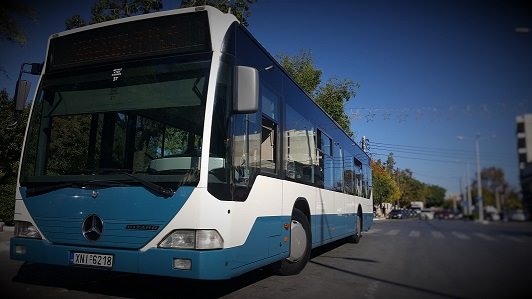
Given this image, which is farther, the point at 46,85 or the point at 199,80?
the point at 46,85

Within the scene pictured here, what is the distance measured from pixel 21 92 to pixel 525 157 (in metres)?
5.61

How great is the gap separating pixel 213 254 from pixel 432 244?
8.67 feet

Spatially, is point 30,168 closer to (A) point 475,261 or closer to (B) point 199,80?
(B) point 199,80

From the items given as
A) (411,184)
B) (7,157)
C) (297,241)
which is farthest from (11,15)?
(7,157)

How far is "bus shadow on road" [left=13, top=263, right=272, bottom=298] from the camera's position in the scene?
505cm

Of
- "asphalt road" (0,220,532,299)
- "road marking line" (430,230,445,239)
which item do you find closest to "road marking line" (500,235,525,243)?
"asphalt road" (0,220,532,299)

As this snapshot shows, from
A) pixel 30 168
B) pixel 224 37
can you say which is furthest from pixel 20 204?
pixel 224 37

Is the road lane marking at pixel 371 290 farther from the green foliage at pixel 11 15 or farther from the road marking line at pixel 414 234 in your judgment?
the green foliage at pixel 11 15

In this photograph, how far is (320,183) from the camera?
25.3 feet

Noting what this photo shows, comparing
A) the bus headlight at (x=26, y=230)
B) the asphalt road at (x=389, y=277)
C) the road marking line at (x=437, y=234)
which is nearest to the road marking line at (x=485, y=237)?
the asphalt road at (x=389, y=277)

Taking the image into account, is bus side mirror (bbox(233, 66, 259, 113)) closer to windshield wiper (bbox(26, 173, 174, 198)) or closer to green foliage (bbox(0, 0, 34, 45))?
windshield wiper (bbox(26, 173, 174, 198))

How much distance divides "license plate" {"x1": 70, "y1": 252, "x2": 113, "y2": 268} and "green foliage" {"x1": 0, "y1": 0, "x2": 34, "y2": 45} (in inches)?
134

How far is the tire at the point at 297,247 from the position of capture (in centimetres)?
632

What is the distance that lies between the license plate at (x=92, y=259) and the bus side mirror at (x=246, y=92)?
2.14 meters
